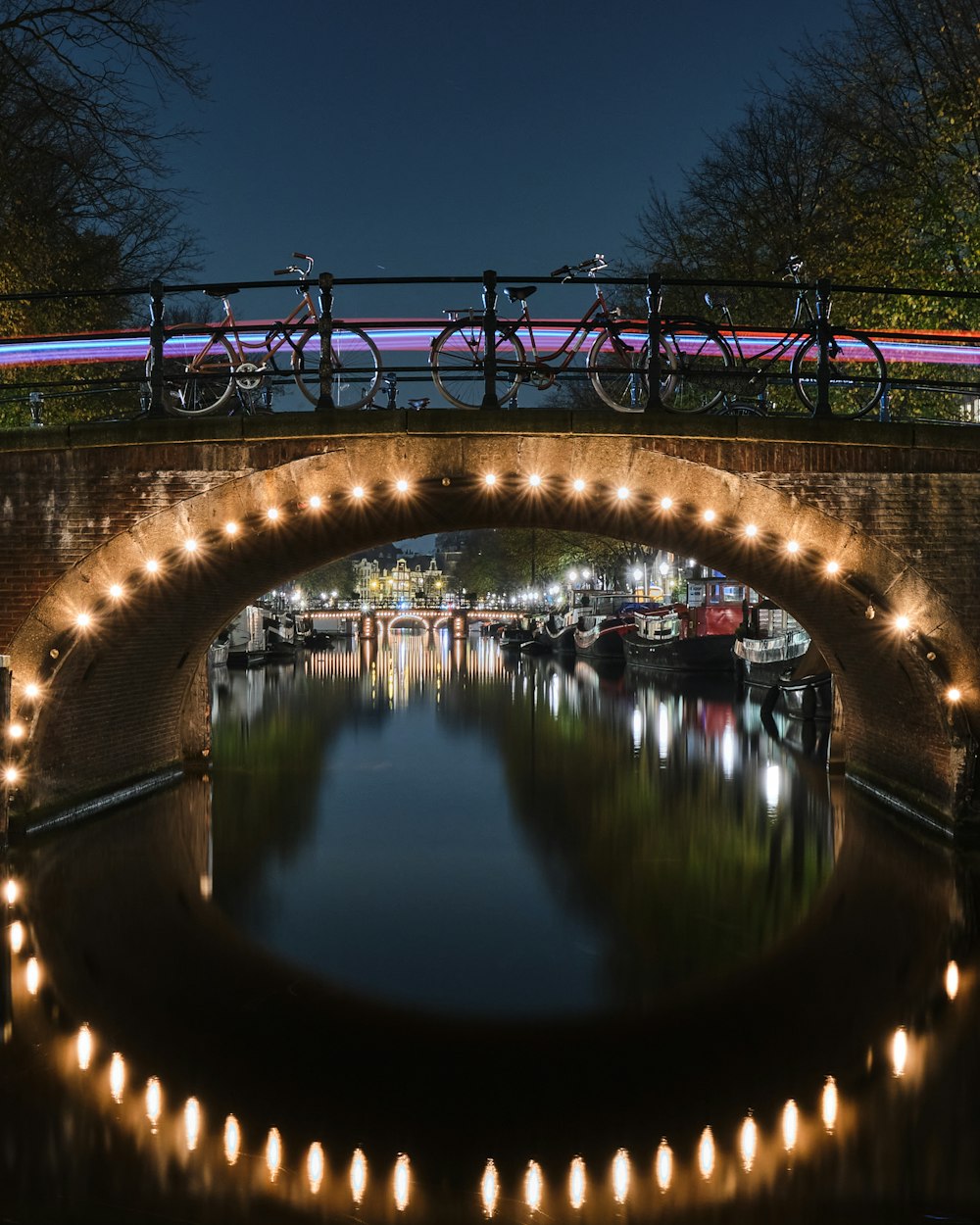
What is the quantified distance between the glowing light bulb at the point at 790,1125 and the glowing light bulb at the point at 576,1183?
38.3 inches

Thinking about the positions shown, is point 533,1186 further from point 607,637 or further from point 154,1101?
point 607,637

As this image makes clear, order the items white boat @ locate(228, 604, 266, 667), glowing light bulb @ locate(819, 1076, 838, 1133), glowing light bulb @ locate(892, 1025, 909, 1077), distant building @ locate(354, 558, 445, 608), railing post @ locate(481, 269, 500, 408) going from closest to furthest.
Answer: glowing light bulb @ locate(819, 1076, 838, 1133) < glowing light bulb @ locate(892, 1025, 909, 1077) < railing post @ locate(481, 269, 500, 408) < white boat @ locate(228, 604, 266, 667) < distant building @ locate(354, 558, 445, 608)

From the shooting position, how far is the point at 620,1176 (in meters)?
4.99

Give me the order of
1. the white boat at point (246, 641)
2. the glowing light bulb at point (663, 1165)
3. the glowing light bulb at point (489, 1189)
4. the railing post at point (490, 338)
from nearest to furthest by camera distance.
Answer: the glowing light bulb at point (489, 1189) → the glowing light bulb at point (663, 1165) → the railing post at point (490, 338) → the white boat at point (246, 641)

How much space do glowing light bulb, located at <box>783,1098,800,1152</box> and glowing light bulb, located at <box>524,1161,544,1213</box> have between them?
1171 mm

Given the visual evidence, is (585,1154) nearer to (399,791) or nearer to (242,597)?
(399,791)

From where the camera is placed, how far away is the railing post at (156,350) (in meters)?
10.9

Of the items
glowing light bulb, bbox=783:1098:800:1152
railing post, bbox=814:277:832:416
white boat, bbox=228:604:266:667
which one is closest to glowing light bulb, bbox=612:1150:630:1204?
glowing light bulb, bbox=783:1098:800:1152

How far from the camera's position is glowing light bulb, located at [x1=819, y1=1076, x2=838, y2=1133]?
5.50 m

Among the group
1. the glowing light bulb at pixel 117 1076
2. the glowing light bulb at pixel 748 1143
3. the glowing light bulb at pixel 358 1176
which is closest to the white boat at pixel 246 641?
the glowing light bulb at pixel 117 1076

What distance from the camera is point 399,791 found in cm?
1553

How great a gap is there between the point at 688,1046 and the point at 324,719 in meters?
18.9

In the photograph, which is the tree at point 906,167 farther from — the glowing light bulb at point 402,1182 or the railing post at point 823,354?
the glowing light bulb at point 402,1182

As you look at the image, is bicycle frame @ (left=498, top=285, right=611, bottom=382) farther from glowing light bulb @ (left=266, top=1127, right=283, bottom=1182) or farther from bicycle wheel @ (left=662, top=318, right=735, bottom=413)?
glowing light bulb @ (left=266, top=1127, right=283, bottom=1182)
